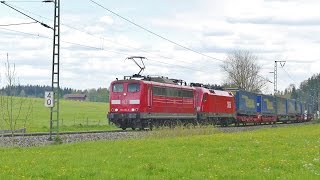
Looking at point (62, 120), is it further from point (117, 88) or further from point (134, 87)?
point (134, 87)

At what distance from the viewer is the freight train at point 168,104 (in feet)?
123

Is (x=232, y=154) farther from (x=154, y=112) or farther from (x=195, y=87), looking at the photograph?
(x=195, y=87)

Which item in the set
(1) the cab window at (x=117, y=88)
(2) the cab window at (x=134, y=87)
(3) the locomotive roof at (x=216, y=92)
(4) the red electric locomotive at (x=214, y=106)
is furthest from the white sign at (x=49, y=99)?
(3) the locomotive roof at (x=216, y=92)

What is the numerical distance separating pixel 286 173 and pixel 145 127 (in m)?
26.8

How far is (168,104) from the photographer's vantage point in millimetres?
40281

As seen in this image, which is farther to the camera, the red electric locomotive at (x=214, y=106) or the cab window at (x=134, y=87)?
the red electric locomotive at (x=214, y=106)

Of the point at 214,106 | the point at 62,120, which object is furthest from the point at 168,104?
the point at 62,120

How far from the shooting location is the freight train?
1479 inches

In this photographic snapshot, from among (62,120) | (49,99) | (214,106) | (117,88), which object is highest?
(117,88)

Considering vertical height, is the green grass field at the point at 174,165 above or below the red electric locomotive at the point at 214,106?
below

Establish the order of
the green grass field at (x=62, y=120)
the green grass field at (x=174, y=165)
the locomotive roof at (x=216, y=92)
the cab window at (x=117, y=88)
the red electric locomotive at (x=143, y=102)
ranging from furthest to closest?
the locomotive roof at (x=216, y=92) → the green grass field at (x=62, y=120) → the cab window at (x=117, y=88) → the red electric locomotive at (x=143, y=102) → the green grass field at (x=174, y=165)

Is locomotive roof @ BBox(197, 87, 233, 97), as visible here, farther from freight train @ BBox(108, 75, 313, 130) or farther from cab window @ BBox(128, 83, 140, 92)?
cab window @ BBox(128, 83, 140, 92)

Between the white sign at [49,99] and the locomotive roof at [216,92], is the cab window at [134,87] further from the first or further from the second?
the locomotive roof at [216,92]

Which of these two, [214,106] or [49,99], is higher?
[49,99]
